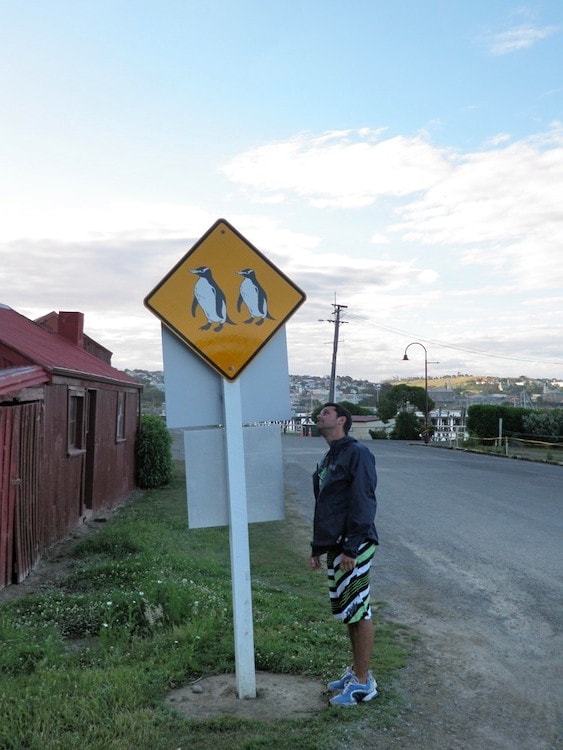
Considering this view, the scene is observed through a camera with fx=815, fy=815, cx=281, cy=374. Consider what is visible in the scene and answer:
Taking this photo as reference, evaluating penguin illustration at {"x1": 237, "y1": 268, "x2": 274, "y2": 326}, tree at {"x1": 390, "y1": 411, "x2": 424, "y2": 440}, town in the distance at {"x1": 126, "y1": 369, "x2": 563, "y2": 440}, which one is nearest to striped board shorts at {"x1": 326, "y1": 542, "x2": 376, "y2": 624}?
penguin illustration at {"x1": 237, "y1": 268, "x2": 274, "y2": 326}

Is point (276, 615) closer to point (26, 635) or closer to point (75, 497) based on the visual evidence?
point (26, 635)

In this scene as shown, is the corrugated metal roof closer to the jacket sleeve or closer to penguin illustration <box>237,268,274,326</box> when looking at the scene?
penguin illustration <box>237,268,274,326</box>

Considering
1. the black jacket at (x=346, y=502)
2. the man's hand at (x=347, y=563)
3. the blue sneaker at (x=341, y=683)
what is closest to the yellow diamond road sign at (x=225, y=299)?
the black jacket at (x=346, y=502)

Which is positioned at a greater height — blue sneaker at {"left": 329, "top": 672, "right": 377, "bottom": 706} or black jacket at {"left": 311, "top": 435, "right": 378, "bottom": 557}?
black jacket at {"left": 311, "top": 435, "right": 378, "bottom": 557}

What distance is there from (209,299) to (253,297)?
0.90ft

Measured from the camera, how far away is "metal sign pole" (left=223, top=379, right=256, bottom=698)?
4762mm

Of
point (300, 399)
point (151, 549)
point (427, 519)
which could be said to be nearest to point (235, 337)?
point (151, 549)

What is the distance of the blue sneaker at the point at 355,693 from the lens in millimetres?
4637

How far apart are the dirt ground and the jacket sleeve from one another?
3.07 ft

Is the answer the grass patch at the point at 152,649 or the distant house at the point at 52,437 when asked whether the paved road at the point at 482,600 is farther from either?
the distant house at the point at 52,437

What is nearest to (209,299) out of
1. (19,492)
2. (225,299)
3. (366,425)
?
(225,299)

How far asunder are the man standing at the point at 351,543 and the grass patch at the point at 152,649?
0.23 meters

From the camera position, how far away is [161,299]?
193 inches

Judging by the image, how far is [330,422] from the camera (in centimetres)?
489
